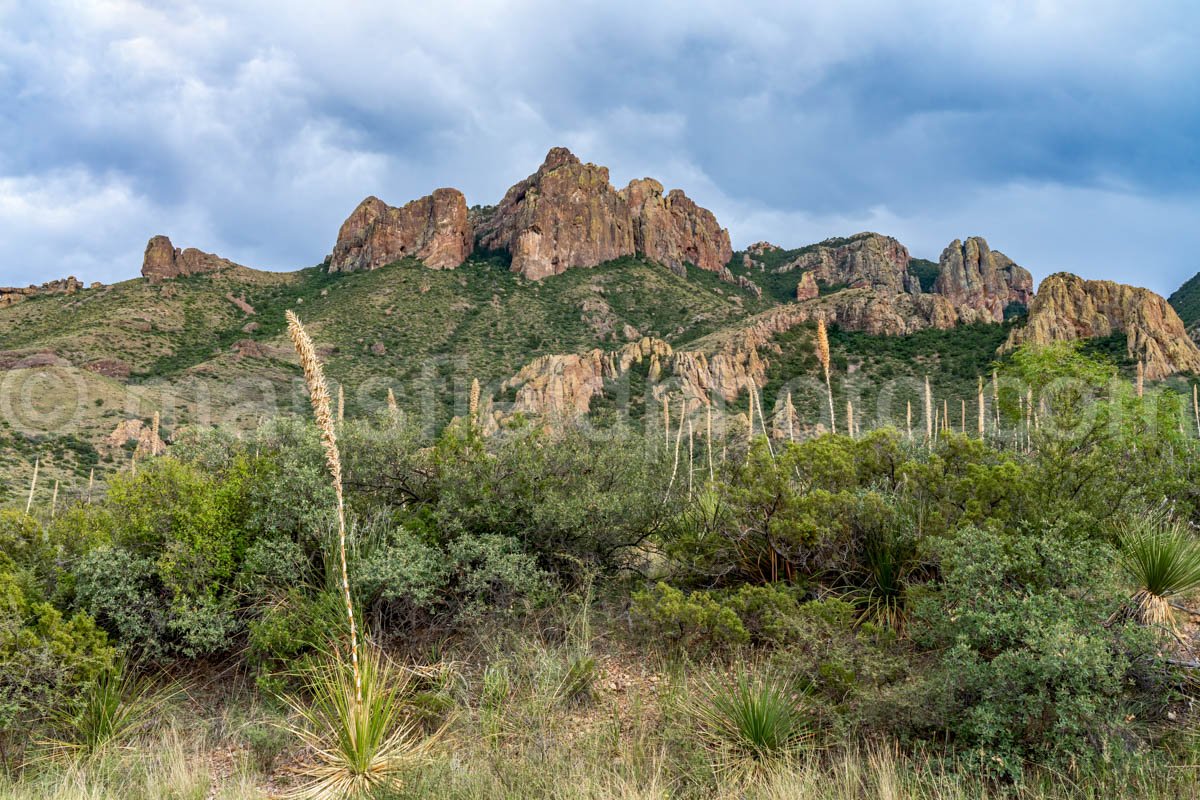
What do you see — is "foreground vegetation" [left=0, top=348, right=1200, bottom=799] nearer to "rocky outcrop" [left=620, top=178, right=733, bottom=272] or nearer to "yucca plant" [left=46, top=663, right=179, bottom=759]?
"yucca plant" [left=46, top=663, right=179, bottom=759]

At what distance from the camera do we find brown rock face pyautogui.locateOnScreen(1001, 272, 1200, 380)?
2007 inches

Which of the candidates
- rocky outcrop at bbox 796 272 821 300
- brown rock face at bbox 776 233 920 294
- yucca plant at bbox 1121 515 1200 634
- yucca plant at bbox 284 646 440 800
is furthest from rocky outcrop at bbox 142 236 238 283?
yucca plant at bbox 1121 515 1200 634

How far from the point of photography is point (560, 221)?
10262cm

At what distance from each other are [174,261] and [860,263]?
122 m

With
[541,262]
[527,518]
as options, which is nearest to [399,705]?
[527,518]

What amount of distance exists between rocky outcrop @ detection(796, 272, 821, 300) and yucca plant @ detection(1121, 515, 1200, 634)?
97.8 metres

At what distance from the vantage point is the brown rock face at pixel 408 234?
3799 inches

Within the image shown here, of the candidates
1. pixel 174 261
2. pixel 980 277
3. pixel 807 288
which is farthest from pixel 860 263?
pixel 174 261

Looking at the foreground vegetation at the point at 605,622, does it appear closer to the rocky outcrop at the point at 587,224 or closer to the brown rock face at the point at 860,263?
the rocky outcrop at the point at 587,224

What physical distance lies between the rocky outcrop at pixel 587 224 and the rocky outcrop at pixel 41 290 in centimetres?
5633

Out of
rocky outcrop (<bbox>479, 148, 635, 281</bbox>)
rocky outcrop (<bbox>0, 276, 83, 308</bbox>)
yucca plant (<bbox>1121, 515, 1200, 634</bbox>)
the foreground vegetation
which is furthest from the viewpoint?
rocky outcrop (<bbox>479, 148, 635, 281</bbox>)

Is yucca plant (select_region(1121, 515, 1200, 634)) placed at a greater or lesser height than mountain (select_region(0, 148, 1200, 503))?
lesser

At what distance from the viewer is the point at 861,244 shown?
13350cm

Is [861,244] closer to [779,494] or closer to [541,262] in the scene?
[541,262]
